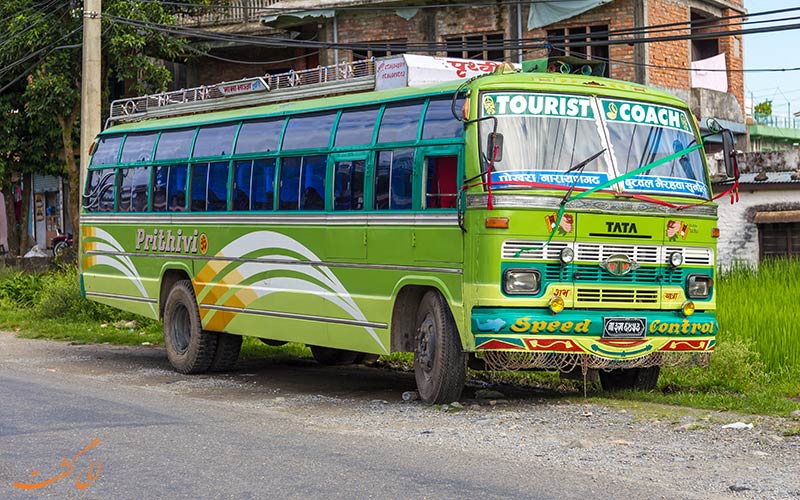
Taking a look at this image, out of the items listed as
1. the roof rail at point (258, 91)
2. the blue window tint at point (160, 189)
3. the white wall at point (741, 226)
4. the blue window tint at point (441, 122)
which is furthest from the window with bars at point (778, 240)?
the blue window tint at point (441, 122)

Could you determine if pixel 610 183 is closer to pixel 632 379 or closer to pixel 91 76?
pixel 632 379

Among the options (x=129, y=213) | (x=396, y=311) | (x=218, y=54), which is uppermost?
(x=218, y=54)

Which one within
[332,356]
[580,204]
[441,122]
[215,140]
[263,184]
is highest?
[215,140]

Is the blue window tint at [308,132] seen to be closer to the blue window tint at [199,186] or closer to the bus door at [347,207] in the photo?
the bus door at [347,207]

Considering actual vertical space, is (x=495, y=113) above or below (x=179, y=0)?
below

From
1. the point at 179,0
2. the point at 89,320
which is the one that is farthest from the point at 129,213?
the point at 179,0

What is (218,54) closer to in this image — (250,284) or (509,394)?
(250,284)

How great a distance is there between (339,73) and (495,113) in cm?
339

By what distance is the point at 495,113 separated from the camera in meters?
11.2

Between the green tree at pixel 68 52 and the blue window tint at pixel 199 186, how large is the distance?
14.6m

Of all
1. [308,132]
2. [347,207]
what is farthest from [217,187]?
[347,207]

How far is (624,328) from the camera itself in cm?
1130

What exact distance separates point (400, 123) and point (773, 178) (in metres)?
13.2

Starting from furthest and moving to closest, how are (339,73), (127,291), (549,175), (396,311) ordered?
(127,291), (339,73), (396,311), (549,175)
